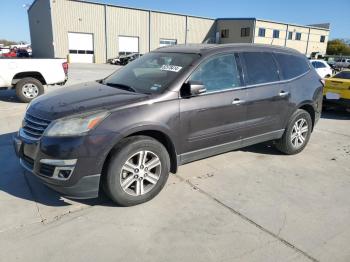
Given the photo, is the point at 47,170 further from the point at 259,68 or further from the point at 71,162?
the point at 259,68

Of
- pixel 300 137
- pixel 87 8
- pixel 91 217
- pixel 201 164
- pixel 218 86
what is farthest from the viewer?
pixel 87 8

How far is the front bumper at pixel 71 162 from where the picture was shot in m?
3.02

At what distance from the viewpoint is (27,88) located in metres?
9.22

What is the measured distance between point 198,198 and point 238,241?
877 millimetres

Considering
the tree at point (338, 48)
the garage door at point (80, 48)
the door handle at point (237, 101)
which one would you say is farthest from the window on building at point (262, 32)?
the door handle at point (237, 101)

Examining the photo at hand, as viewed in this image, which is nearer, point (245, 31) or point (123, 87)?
point (123, 87)

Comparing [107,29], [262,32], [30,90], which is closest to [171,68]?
[30,90]

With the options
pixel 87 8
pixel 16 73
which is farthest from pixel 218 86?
pixel 87 8

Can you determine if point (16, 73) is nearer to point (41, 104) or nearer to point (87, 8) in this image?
point (41, 104)

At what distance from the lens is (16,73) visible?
29.6 ft

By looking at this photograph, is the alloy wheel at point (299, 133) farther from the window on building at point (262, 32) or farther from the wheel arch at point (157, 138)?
the window on building at point (262, 32)

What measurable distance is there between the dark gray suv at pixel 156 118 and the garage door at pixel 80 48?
35.0 m

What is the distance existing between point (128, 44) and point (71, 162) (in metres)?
39.7

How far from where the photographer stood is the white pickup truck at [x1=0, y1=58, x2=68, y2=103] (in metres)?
8.93
